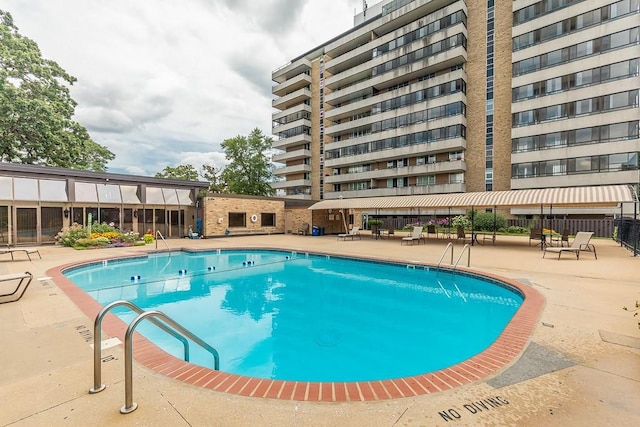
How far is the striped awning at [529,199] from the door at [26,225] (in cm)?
1934

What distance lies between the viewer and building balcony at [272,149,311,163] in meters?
49.9

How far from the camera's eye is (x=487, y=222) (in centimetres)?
2788

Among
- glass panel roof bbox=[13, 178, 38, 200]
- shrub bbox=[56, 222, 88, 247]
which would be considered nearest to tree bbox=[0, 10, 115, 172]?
glass panel roof bbox=[13, 178, 38, 200]

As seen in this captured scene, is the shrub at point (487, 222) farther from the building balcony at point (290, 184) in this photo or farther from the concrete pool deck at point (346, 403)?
the building balcony at point (290, 184)

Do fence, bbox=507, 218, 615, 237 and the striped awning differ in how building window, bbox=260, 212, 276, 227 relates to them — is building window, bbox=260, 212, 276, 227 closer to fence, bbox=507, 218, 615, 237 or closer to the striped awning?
the striped awning

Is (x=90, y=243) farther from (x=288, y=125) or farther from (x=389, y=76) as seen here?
(x=288, y=125)

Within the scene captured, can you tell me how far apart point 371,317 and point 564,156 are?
32477mm

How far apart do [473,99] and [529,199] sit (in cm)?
2405

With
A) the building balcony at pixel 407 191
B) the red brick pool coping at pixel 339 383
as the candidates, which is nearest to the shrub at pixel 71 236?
the red brick pool coping at pixel 339 383

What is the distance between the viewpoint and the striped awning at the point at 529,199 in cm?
1354

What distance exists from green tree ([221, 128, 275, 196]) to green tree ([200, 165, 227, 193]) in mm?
1062

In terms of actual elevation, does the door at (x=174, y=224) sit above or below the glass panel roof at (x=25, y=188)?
below

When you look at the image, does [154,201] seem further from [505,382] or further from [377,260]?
[505,382]

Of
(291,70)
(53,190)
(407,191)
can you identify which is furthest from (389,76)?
(53,190)
